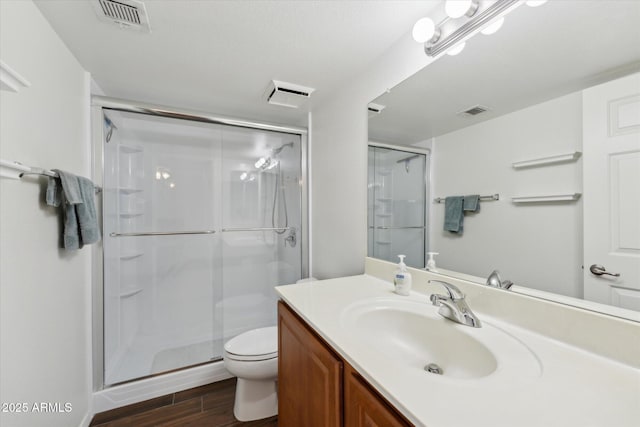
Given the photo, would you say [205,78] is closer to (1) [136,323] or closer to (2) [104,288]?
(2) [104,288]

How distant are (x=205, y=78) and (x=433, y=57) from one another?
138 cm

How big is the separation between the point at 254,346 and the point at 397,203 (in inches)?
50.9

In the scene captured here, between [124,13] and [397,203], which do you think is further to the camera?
[397,203]

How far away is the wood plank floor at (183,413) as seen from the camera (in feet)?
5.03

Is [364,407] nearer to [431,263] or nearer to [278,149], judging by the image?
[431,263]

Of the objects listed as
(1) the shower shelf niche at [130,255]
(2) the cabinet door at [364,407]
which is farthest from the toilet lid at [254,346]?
(1) the shower shelf niche at [130,255]

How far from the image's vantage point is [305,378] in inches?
36.7

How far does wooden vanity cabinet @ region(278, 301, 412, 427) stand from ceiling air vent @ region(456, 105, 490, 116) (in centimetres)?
104

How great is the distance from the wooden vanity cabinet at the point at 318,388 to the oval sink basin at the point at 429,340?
0.10m

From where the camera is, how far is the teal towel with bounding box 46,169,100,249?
Answer: 1.15 meters

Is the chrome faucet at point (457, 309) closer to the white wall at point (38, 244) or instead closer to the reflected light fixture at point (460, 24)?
the reflected light fixture at point (460, 24)

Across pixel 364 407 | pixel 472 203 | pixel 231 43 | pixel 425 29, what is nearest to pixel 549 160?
pixel 472 203

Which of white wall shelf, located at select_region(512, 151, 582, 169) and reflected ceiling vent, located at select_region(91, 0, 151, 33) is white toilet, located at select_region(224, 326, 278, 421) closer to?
white wall shelf, located at select_region(512, 151, 582, 169)

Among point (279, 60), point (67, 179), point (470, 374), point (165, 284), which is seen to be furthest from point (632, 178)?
point (165, 284)
